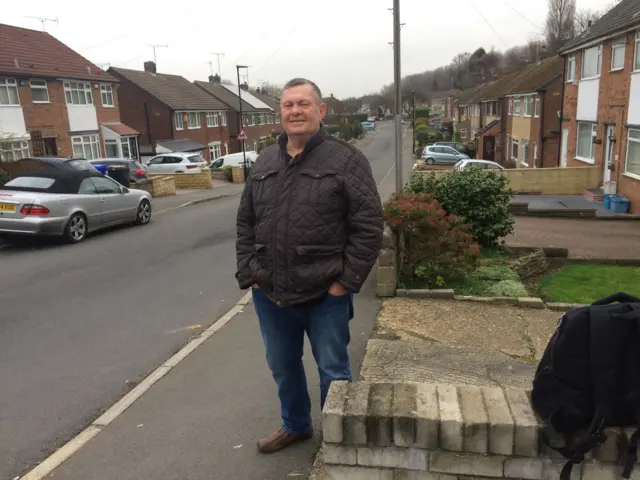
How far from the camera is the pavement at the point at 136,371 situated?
3.41 meters

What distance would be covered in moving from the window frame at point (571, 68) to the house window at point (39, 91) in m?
24.1

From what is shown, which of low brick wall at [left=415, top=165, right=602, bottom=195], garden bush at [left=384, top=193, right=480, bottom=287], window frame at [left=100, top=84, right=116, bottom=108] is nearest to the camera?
garden bush at [left=384, top=193, right=480, bottom=287]

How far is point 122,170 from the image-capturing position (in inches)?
859

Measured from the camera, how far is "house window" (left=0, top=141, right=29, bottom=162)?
849 inches

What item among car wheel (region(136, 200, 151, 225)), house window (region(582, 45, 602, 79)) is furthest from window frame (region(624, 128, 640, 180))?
car wheel (region(136, 200, 151, 225))

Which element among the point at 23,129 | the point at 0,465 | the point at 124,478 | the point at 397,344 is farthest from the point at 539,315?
the point at 23,129

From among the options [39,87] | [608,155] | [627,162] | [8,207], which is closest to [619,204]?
[627,162]

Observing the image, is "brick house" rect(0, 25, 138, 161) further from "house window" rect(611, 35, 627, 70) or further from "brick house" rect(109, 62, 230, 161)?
"house window" rect(611, 35, 627, 70)

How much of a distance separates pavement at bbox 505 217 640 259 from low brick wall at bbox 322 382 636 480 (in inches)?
Result: 382

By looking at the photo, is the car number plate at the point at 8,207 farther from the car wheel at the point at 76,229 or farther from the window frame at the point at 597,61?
the window frame at the point at 597,61

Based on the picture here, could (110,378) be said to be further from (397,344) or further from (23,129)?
(23,129)

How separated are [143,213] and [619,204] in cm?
1452

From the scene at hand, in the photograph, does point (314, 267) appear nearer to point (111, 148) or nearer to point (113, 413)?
point (113, 413)

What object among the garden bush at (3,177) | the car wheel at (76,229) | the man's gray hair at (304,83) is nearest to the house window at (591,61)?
the car wheel at (76,229)
